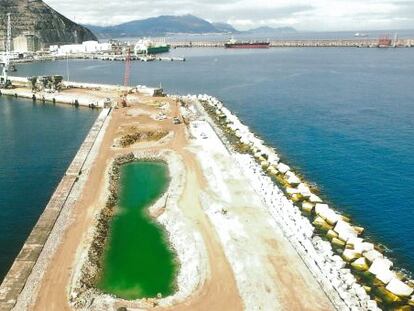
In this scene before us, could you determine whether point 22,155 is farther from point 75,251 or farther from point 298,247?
point 298,247

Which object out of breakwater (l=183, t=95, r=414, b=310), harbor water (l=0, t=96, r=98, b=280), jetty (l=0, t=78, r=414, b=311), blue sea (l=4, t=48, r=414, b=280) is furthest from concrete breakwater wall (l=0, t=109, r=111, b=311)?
breakwater (l=183, t=95, r=414, b=310)

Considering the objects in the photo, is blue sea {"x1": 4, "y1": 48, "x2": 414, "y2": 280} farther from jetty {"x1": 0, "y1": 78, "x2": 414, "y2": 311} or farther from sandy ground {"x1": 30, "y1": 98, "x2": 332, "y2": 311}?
sandy ground {"x1": 30, "y1": 98, "x2": 332, "y2": 311}

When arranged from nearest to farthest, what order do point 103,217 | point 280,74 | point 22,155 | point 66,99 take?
point 103,217 → point 22,155 → point 66,99 → point 280,74

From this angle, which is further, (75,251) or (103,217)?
(103,217)

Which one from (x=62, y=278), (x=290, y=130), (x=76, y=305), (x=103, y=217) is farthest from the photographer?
(x=290, y=130)

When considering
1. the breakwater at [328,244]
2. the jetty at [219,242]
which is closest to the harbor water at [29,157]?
the jetty at [219,242]

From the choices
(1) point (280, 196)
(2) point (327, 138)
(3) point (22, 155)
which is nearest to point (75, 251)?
(1) point (280, 196)

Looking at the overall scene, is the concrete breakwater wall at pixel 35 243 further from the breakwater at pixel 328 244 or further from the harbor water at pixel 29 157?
the breakwater at pixel 328 244

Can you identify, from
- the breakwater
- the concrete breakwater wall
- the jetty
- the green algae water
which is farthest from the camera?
the green algae water
